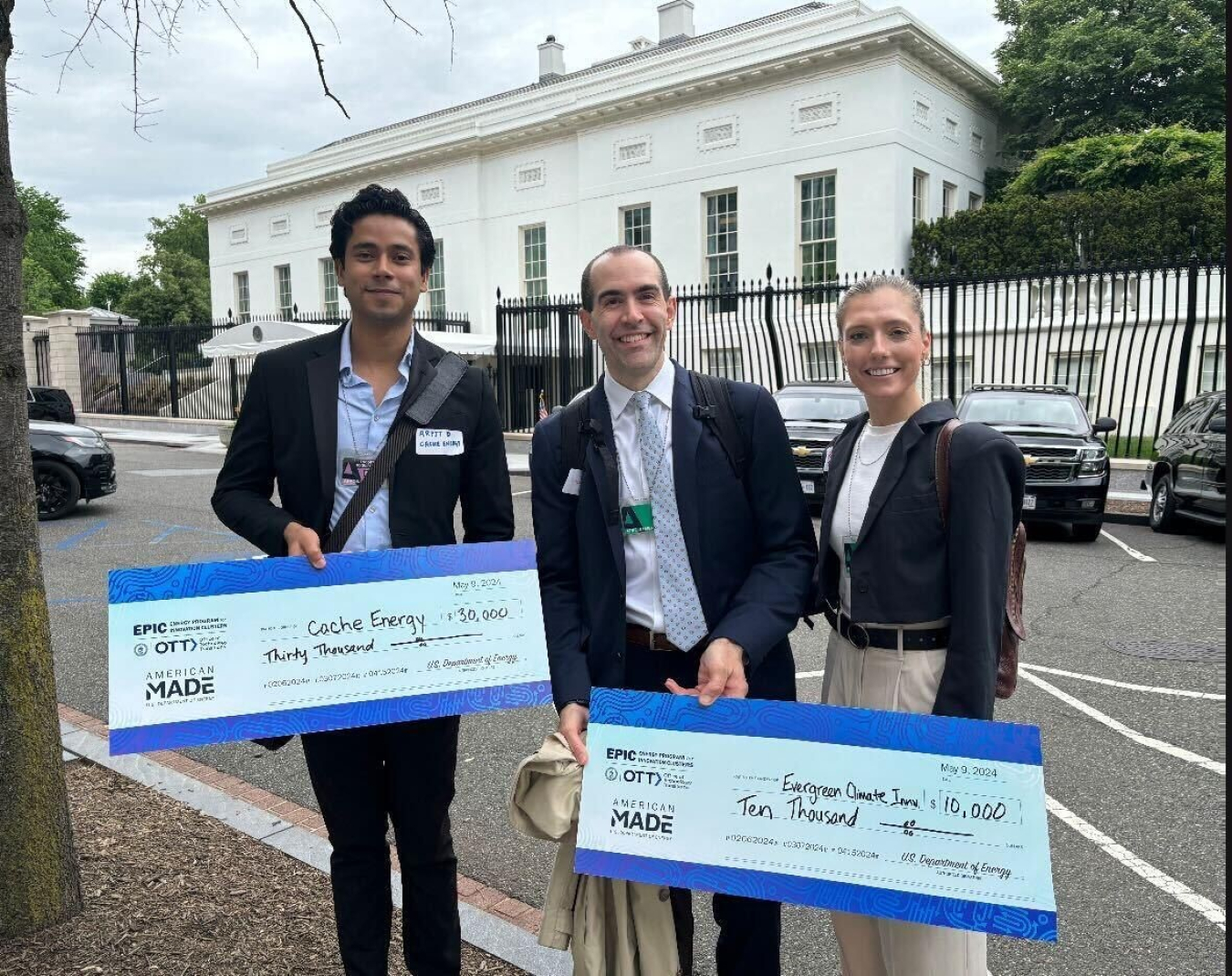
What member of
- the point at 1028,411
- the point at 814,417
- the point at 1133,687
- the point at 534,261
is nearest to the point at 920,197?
the point at 534,261

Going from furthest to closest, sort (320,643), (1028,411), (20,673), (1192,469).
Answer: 1. (1028,411)
2. (1192,469)
3. (20,673)
4. (320,643)

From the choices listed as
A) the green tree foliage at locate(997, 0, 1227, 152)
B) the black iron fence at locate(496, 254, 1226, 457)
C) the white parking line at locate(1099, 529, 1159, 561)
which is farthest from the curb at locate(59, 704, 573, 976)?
the green tree foliage at locate(997, 0, 1227, 152)

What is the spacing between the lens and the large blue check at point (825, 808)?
1.79 meters

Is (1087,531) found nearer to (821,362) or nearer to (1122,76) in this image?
(821,362)

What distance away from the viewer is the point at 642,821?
2010 mm

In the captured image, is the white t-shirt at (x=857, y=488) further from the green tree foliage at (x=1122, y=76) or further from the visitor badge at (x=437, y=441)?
the green tree foliage at (x=1122, y=76)

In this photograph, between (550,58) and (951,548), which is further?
(550,58)

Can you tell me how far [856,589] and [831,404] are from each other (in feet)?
38.9

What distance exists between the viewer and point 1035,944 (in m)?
3.08

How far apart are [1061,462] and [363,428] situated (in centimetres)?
997

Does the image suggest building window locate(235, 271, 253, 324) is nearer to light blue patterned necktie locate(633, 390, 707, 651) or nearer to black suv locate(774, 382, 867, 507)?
black suv locate(774, 382, 867, 507)

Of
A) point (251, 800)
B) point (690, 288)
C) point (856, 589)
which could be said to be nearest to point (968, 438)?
point (856, 589)

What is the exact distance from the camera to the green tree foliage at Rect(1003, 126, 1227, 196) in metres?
24.5

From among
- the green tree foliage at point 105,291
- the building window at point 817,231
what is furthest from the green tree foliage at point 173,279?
the building window at point 817,231
